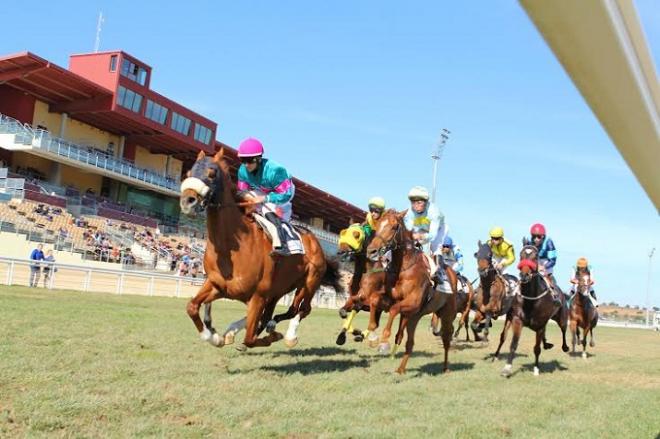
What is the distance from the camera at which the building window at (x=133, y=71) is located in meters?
45.7

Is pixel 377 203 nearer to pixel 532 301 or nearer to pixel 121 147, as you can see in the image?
pixel 532 301

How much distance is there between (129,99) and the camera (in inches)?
1793

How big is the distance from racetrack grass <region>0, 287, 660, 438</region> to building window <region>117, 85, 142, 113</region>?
115 ft

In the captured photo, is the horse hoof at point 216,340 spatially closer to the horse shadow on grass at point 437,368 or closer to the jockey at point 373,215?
the horse shadow on grass at point 437,368

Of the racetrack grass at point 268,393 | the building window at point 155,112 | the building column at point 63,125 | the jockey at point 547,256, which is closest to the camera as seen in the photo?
the racetrack grass at point 268,393

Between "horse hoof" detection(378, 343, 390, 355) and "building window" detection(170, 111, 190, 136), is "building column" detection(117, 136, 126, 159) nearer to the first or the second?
"building window" detection(170, 111, 190, 136)

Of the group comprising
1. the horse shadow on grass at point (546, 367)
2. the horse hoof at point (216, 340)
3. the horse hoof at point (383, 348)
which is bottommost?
the horse shadow on grass at point (546, 367)

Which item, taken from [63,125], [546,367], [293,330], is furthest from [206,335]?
[63,125]

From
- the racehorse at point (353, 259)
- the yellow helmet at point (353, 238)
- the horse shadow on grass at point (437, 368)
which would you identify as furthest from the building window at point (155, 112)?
the horse shadow on grass at point (437, 368)

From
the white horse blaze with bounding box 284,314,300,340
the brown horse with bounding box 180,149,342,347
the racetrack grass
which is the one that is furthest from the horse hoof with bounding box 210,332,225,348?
the white horse blaze with bounding box 284,314,300,340

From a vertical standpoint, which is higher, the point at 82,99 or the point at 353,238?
the point at 82,99

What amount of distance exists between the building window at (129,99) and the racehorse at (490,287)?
119 ft

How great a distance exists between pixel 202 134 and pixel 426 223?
46.0 metres

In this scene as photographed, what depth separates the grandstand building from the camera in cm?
3822
